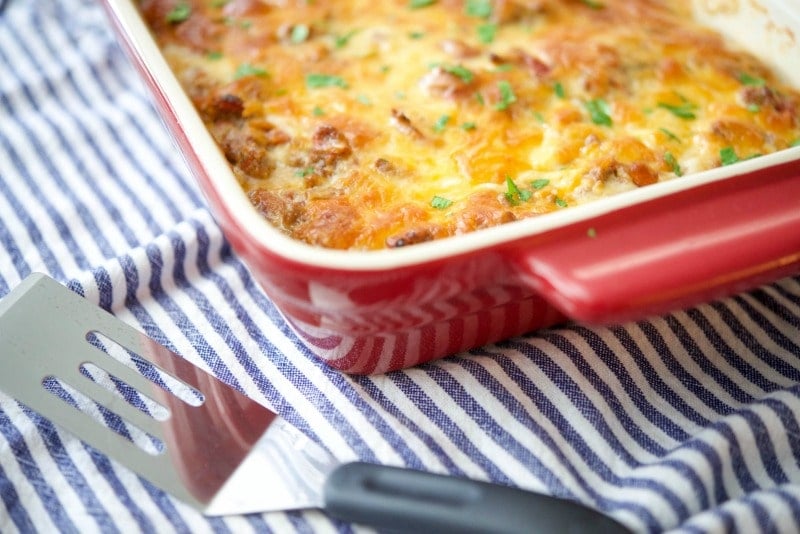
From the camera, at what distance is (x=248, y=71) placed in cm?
207

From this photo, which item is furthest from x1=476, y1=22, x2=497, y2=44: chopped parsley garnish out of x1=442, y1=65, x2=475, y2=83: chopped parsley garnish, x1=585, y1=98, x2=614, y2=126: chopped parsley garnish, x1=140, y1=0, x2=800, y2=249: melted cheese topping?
x1=585, y1=98, x2=614, y2=126: chopped parsley garnish

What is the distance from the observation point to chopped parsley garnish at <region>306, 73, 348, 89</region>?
2039 mm

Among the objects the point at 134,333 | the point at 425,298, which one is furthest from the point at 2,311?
the point at 425,298

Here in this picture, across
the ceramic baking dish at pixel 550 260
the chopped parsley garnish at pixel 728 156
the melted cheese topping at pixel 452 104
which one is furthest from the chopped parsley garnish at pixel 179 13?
the chopped parsley garnish at pixel 728 156

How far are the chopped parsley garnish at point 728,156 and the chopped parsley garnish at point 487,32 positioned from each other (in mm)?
671

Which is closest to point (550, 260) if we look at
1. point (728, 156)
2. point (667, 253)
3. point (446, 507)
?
point (667, 253)

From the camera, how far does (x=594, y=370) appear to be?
68.9 inches

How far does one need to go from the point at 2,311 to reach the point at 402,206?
0.82 m

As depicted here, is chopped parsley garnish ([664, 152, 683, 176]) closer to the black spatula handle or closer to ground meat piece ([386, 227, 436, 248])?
ground meat piece ([386, 227, 436, 248])

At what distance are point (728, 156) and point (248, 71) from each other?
44.4 inches

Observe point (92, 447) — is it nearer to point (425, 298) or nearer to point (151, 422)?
point (151, 422)

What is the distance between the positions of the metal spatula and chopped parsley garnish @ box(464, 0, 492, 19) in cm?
123

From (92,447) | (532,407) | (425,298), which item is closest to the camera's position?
(425,298)

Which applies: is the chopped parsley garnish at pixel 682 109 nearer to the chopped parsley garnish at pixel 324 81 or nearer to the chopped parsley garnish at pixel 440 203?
the chopped parsley garnish at pixel 440 203
